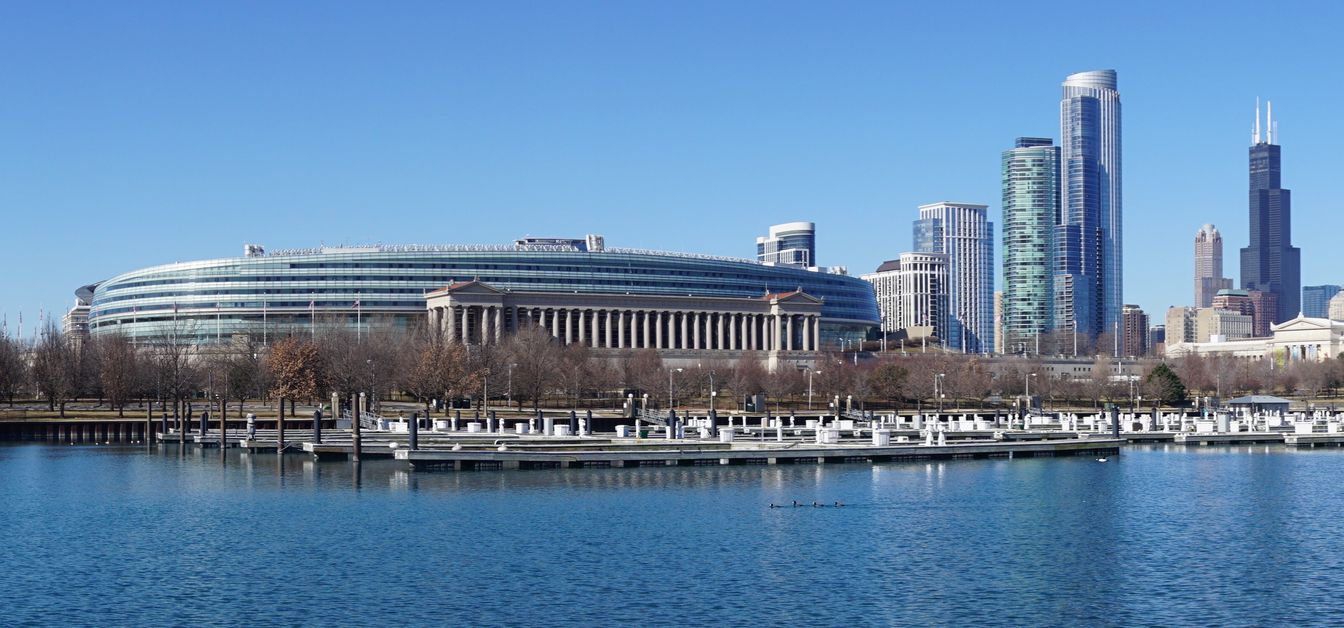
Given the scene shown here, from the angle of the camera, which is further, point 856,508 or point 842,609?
point 856,508

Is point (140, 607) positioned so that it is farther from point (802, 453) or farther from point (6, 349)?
point (6, 349)

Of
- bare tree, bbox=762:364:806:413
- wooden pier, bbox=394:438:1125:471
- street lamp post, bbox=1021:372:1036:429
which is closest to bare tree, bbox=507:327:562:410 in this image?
bare tree, bbox=762:364:806:413

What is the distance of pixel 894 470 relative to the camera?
87750 mm

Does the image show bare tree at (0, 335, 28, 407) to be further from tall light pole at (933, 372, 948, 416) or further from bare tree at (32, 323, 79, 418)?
tall light pole at (933, 372, 948, 416)

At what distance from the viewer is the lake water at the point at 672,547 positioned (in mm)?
45031

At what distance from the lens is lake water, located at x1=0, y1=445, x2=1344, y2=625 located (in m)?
45.0

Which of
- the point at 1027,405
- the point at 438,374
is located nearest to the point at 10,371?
the point at 438,374

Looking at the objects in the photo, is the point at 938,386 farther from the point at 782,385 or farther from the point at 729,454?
the point at 729,454

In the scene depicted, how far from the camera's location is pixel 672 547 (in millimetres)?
56094

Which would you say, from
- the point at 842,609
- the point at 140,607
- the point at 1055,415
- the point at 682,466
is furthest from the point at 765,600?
the point at 1055,415

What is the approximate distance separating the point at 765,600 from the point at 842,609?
2.43 metres

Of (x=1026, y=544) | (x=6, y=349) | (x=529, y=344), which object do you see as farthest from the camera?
(x=529, y=344)

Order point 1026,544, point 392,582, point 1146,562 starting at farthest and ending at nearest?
point 1026,544
point 1146,562
point 392,582

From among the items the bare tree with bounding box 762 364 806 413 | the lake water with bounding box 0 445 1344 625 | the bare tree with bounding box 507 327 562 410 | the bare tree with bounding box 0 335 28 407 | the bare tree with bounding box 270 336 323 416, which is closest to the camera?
the lake water with bounding box 0 445 1344 625
